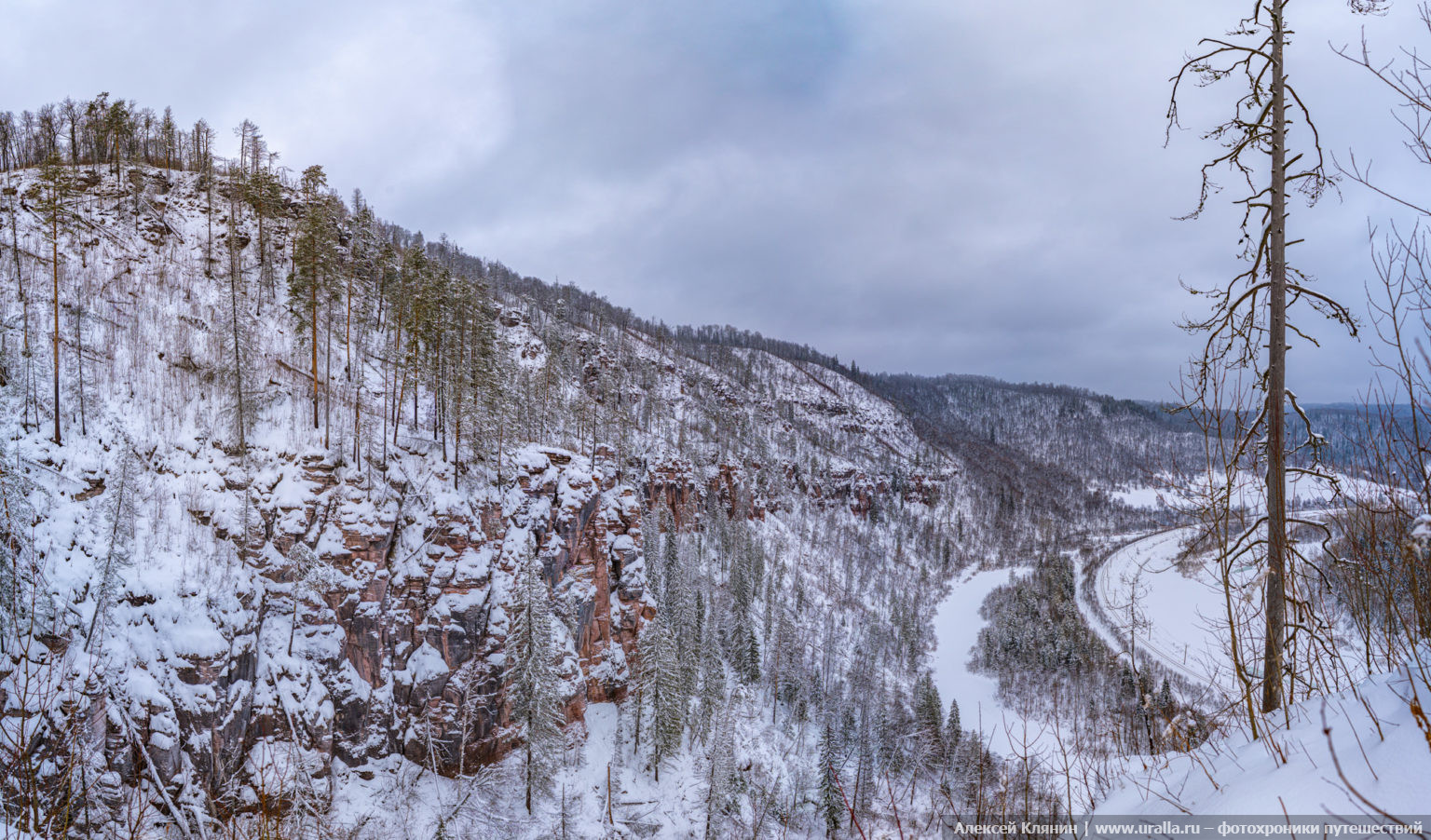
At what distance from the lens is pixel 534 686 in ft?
80.5

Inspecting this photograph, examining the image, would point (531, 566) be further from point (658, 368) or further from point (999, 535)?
point (999, 535)

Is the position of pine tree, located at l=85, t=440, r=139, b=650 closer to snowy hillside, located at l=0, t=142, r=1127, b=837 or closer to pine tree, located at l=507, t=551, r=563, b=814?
snowy hillside, located at l=0, t=142, r=1127, b=837

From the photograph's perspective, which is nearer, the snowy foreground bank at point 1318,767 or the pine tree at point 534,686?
the snowy foreground bank at point 1318,767

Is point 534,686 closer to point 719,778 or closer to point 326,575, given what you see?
point 719,778

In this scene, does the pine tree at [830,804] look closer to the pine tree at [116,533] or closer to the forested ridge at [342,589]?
the forested ridge at [342,589]

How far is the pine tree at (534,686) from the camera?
2447 cm

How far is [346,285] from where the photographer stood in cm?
2869

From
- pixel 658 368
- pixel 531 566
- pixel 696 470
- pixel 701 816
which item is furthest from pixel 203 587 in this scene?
pixel 658 368

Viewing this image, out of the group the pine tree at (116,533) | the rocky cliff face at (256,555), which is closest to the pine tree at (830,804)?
the rocky cliff face at (256,555)

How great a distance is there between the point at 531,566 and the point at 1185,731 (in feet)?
78.4

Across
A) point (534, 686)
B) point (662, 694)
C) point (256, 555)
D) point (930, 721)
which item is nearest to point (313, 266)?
point (256, 555)

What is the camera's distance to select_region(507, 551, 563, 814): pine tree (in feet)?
80.3

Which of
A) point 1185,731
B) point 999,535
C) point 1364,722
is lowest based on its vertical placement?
point 999,535

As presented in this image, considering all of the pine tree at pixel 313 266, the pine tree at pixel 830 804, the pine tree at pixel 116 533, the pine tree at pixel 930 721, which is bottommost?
the pine tree at pixel 930 721
